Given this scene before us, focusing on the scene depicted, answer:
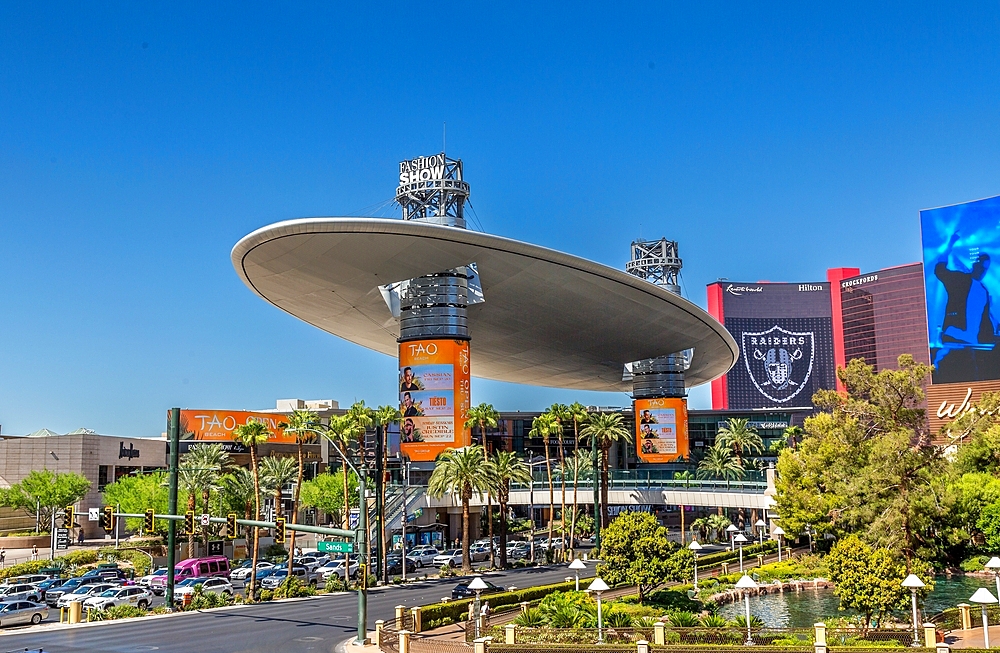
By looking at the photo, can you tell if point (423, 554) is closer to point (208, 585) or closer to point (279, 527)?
point (208, 585)

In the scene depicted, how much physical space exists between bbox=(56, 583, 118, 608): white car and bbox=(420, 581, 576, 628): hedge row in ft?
68.7

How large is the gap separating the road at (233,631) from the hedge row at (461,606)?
3.29 metres

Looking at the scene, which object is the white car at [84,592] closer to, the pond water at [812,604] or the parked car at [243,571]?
the parked car at [243,571]

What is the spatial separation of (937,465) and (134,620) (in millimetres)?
41666

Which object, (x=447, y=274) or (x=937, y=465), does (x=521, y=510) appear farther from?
(x=937, y=465)

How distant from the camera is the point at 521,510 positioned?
130 m

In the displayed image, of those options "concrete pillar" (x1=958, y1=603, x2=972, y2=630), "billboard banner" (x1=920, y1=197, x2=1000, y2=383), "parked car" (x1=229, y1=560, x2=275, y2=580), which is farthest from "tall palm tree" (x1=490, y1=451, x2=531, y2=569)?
"billboard banner" (x1=920, y1=197, x2=1000, y2=383)

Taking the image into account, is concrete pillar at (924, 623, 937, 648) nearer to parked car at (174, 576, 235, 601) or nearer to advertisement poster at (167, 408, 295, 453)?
parked car at (174, 576, 235, 601)

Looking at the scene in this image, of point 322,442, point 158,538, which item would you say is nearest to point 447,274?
point 158,538

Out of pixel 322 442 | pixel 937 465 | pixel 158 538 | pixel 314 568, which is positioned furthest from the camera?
pixel 322 442

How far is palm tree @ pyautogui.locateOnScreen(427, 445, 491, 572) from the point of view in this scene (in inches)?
2712

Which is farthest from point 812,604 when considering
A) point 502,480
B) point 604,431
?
point 604,431

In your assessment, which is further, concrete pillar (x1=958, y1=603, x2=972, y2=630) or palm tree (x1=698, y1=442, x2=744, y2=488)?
palm tree (x1=698, y1=442, x2=744, y2=488)

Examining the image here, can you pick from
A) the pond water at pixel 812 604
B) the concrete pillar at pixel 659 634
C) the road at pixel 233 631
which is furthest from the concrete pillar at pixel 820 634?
the road at pixel 233 631
